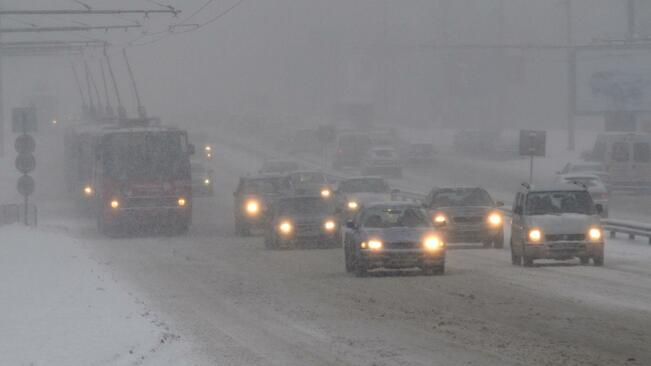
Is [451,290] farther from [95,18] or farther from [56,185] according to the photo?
[95,18]

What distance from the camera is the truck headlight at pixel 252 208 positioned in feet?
136

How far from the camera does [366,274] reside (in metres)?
26.0

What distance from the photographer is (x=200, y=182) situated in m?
66.9

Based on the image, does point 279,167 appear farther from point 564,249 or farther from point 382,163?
point 564,249

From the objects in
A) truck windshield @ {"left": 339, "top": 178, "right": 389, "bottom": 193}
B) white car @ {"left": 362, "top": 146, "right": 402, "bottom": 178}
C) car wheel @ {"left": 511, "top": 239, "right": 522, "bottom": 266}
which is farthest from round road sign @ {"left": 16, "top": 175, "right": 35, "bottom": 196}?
white car @ {"left": 362, "top": 146, "right": 402, "bottom": 178}

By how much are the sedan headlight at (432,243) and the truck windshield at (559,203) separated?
3.17 m

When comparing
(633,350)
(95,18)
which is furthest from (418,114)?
(633,350)

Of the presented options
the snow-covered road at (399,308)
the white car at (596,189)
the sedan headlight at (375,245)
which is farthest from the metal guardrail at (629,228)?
the sedan headlight at (375,245)

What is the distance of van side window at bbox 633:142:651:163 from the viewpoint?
5650 centimetres

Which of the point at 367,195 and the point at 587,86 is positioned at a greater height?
the point at 587,86

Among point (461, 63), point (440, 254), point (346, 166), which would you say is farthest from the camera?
point (461, 63)

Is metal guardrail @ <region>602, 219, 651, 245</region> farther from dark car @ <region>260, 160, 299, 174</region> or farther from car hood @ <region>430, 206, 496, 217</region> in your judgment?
dark car @ <region>260, 160, 299, 174</region>

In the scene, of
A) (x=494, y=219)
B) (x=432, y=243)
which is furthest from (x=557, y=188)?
(x=494, y=219)

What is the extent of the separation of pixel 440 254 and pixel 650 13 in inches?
3818
